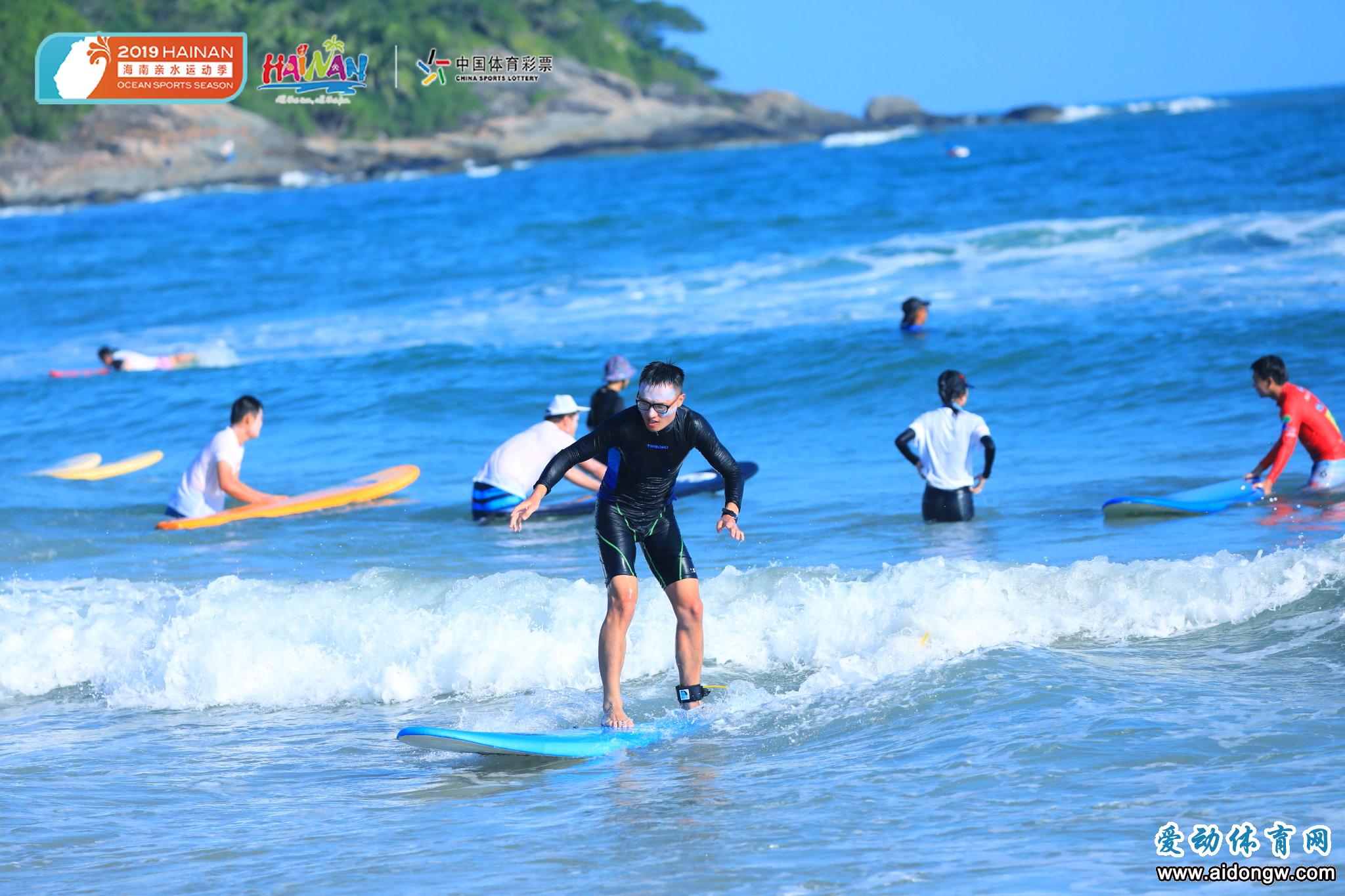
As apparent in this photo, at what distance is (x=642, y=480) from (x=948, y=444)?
4.27 m

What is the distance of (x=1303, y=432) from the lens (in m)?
9.77

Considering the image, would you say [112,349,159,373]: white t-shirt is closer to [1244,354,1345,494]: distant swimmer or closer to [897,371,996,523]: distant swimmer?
[897,371,996,523]: distant swimmer

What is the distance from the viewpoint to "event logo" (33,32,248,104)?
3053cm

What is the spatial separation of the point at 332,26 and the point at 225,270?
68.9 meters

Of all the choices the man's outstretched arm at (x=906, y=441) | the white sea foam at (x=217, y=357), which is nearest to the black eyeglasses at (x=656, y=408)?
the man's outstretched arm at (x=906, y=441)

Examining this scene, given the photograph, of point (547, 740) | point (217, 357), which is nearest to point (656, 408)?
point (547, 740)

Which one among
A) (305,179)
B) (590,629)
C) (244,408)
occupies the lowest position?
(590,629)

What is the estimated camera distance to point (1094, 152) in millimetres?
58156

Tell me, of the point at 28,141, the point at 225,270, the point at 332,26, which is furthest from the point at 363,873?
the point at 332,26

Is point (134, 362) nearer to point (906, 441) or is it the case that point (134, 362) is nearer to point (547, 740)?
point (906, 441)

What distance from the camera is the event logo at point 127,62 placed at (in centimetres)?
3053

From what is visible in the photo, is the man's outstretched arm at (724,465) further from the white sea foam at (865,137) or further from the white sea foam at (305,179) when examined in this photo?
the white sea foam at (865,137)

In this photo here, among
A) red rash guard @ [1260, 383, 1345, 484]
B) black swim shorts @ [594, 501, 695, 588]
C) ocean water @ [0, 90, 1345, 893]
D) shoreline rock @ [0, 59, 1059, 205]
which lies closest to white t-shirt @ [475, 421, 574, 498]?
ocean water @ [0, 90, 1345, 893]

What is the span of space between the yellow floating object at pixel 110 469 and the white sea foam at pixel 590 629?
6.36m
